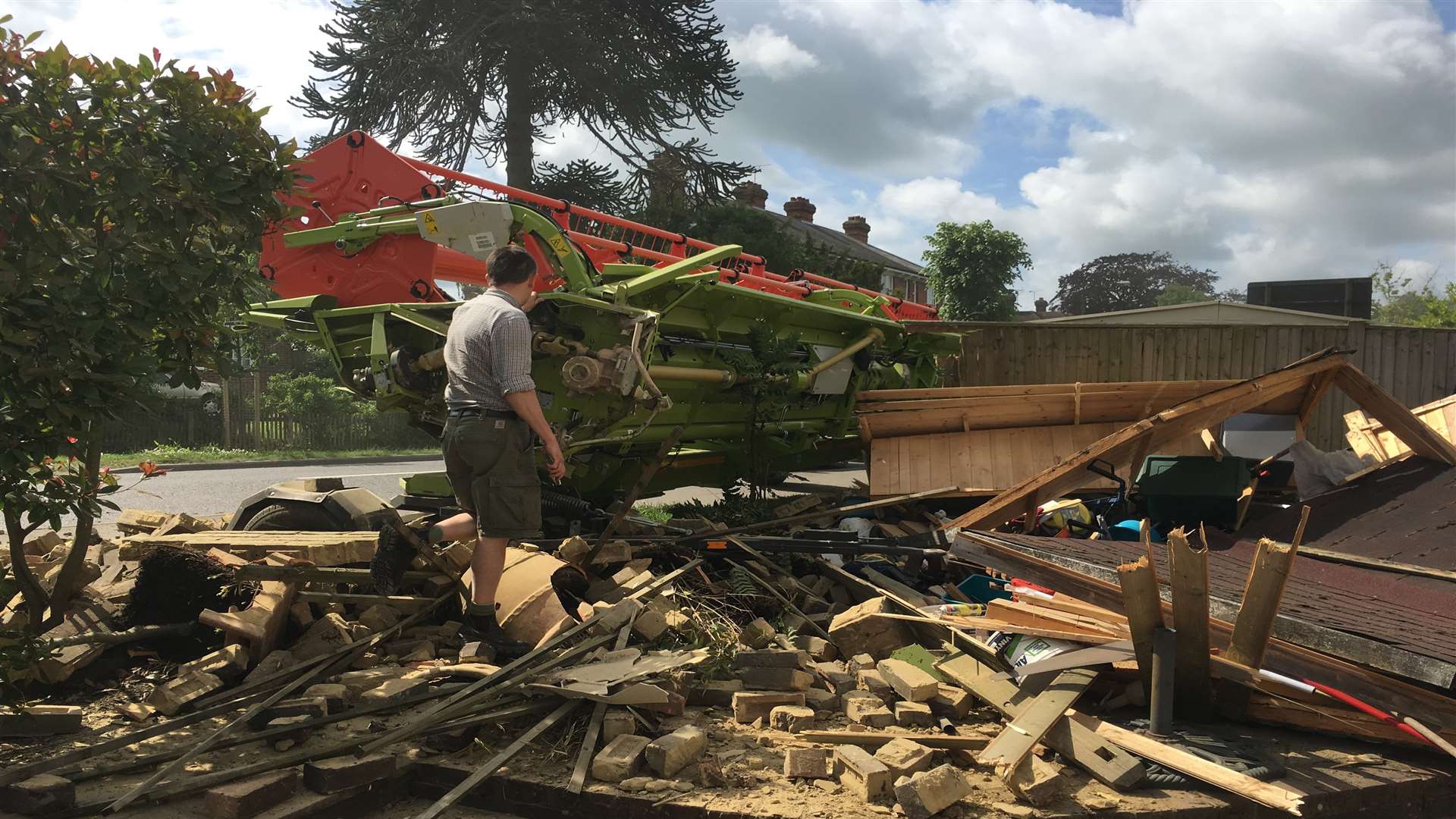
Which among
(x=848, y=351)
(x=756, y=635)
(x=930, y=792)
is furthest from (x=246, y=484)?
(x=930, y=792)

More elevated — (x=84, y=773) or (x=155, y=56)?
(x=155, y=56)

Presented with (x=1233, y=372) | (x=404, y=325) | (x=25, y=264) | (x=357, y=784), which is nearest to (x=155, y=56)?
(x=25, y=264)

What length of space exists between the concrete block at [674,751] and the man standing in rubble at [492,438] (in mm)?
1174

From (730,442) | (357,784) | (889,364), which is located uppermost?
(889,364)

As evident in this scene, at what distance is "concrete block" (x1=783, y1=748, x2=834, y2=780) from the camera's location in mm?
3107

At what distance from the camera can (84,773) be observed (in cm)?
299

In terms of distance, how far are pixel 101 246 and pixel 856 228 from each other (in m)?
47.6

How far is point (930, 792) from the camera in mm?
2824

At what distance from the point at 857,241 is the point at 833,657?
46317mm

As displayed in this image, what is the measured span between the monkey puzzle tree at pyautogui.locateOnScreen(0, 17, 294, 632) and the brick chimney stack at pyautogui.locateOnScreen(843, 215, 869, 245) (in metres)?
46.8

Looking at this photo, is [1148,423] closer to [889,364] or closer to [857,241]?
[889,364]

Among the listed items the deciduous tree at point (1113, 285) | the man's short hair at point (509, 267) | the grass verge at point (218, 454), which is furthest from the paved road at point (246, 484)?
the deciduous tree at point (1113, 285)

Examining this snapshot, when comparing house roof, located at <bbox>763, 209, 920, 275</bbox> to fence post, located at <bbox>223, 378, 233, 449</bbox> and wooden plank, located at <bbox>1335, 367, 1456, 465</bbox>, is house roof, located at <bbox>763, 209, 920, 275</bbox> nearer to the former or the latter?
fence post, located at <bbox>223, 378, 233, 449</bbox>

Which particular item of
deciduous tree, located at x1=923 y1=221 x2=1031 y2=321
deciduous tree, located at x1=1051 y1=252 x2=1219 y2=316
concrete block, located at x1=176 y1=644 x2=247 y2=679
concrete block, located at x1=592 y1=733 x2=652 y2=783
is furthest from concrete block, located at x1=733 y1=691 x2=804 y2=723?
deciduous tree, located at x1=1051 y1=252 x2=1219 y2=316
